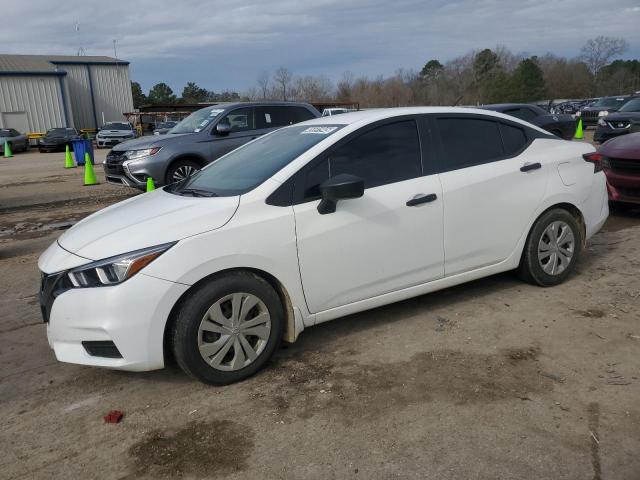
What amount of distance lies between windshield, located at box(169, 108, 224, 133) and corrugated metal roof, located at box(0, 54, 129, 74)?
40.0m

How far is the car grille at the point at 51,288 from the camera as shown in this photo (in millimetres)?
3332

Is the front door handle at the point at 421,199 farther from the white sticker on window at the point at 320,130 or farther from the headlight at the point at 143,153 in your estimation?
the headlight at the point at 143,153

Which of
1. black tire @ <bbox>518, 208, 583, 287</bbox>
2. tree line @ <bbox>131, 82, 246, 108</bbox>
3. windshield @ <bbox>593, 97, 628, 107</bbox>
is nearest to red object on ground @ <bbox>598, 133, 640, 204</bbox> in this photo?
black tire @ <bbox>518, 208, 583, 287</bbox>

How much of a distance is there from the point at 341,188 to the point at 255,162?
97 cm

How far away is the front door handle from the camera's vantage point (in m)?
4.01

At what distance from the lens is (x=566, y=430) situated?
2.89 metres

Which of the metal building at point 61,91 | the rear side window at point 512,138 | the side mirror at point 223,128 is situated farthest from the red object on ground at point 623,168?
the metal building at point 61,91

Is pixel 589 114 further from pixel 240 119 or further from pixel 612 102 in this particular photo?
pixel 240 119

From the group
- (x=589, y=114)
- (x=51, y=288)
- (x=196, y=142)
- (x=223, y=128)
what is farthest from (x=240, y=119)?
(x=589, y=114)

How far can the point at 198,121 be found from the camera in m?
10.5

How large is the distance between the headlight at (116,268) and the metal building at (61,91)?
4625 centimetres

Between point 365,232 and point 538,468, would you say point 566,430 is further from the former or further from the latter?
point 365,232

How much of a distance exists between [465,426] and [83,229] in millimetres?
2790

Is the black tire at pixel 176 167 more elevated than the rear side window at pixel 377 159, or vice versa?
the rear side window at pixel 377 159
